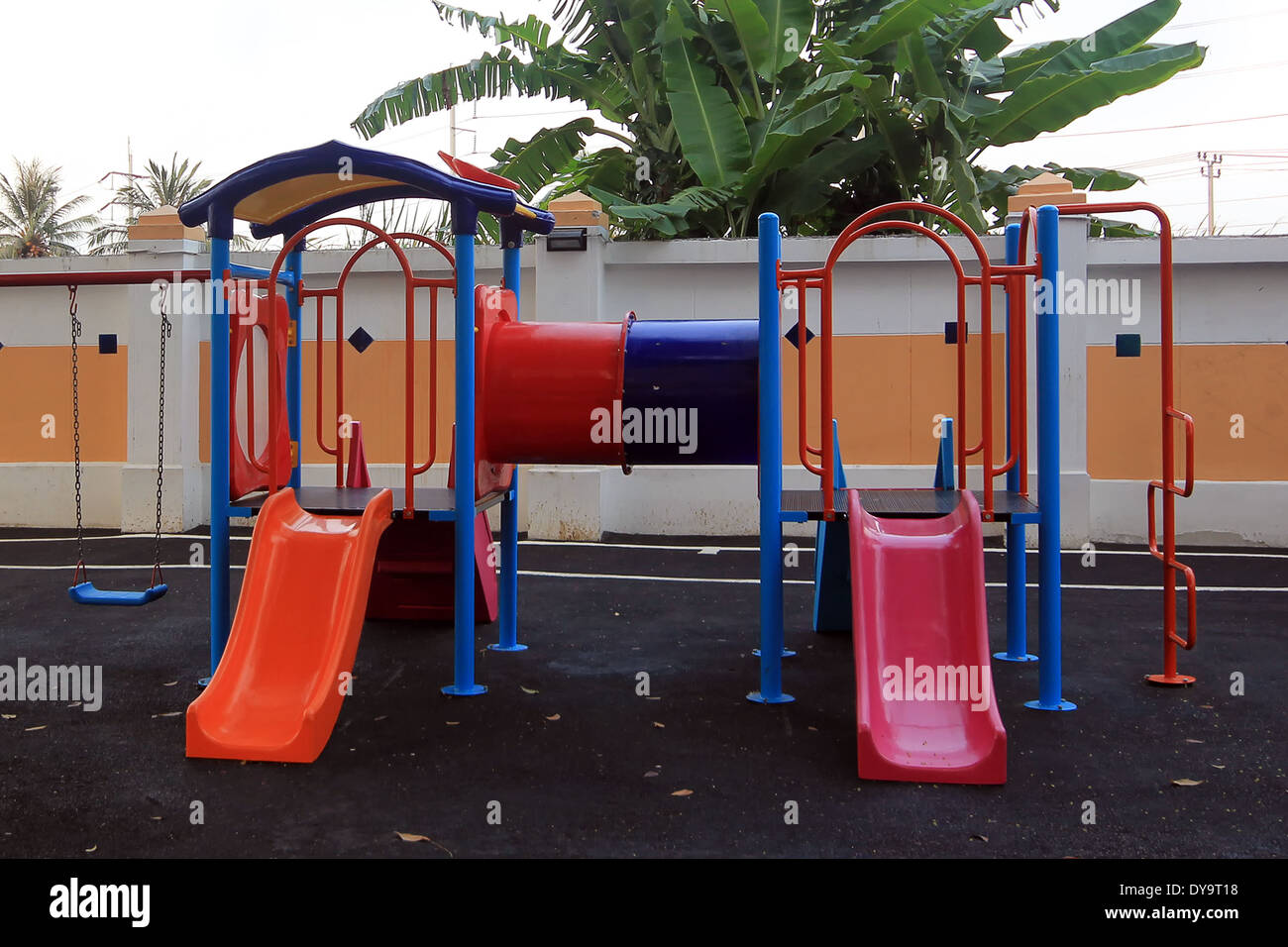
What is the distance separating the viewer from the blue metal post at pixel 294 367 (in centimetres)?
568

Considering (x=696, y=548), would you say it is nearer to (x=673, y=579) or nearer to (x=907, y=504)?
(x=673, y=579)

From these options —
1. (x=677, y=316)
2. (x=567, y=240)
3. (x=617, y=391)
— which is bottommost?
(x=617, y=391)

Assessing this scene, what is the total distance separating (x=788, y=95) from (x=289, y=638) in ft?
28.3

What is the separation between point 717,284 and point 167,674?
239 inches

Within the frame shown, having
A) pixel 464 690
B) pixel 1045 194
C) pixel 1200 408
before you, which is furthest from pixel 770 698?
pixel 1200 408

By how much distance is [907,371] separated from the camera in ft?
30.5

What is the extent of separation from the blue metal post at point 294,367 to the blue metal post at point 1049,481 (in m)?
3.82

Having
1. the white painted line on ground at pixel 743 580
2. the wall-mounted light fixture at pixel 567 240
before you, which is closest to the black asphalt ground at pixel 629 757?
the white painted line on ground at pixel 743 580

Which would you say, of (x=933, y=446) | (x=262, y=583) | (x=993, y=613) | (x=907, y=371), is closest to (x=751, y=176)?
(x=907, y=371)

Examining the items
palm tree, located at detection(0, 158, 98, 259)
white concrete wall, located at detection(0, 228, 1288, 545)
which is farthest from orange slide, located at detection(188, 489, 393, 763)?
palm tree, located at detection(0, 158, 98, 259)

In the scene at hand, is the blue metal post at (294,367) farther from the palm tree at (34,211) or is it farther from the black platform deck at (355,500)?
the palm tree at (34,211)

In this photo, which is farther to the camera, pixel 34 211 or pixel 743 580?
pixel 34 211

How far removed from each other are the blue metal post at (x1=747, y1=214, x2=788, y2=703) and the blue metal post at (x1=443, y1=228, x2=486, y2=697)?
133cm

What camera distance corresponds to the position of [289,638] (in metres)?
4.25
